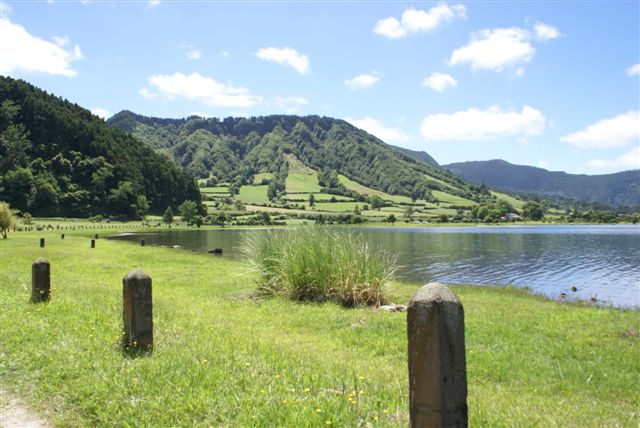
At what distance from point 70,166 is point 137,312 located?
165 meters

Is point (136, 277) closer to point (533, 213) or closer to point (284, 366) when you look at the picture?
point (284, 366)

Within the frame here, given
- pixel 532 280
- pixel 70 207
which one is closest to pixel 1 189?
pixel 70 207

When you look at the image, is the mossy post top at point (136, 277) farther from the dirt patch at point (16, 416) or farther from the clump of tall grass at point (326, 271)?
the clump of tall grass at point (326, 271)

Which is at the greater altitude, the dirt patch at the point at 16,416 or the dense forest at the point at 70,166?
the dense forest at the point at 70,166

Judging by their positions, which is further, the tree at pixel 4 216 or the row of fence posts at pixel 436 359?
the tree at pixel 4 216

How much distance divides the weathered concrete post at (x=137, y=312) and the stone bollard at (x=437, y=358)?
5366 millimetres

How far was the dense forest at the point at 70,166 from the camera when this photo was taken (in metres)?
132

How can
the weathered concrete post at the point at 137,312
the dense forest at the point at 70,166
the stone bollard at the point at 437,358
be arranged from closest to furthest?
the stone bollard at the point at 437,358, the weathered concrete post at the point at 137,312, the dense forest at the point at 70,166

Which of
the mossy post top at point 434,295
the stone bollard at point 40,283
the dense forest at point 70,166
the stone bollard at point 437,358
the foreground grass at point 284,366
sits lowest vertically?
the foreground grass at point 284,366

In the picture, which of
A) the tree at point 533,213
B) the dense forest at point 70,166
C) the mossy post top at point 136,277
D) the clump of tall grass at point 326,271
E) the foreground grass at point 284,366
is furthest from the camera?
the tree at point 533,213

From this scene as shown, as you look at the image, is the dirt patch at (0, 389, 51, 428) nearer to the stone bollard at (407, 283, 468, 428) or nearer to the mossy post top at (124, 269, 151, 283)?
the mossy post top at (124, 269, 151, 283)

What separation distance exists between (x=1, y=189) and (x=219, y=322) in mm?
148532

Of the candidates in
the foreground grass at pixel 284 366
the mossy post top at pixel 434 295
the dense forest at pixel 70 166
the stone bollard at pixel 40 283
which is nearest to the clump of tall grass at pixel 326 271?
the foreground grass at pixel 284 366

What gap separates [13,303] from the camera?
11180 mm
